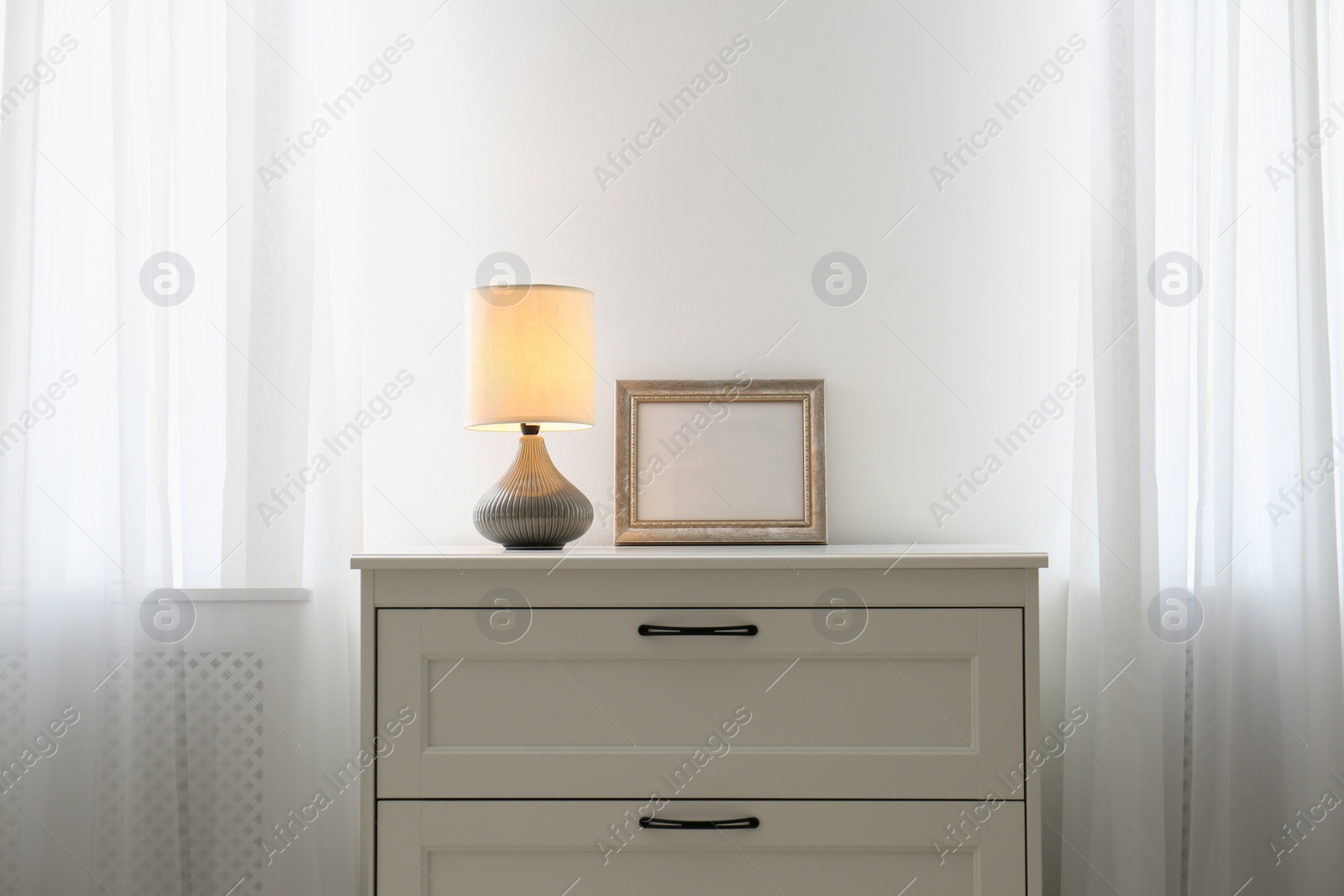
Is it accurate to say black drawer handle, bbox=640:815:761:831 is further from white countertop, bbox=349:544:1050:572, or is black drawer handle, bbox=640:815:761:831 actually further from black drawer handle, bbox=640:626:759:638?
white countertop, bbox=349:544:1050:572

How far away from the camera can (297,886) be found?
1577 millimetres

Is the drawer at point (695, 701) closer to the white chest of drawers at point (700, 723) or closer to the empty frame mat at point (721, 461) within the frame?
the white chest of drawers at point (700, 723)

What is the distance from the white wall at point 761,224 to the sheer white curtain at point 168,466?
21 cm

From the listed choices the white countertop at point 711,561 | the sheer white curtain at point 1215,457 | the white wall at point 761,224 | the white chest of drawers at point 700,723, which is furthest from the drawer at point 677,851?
the white wall at point 761,224

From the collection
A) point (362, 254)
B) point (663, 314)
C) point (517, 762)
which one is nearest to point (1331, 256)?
point (663, 314)

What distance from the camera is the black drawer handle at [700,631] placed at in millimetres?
1342

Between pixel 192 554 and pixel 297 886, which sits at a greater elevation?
pixel 192 554

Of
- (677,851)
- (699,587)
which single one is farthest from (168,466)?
(677,851)

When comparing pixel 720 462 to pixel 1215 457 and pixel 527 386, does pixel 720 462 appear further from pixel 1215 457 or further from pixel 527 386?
pixel 1215 457

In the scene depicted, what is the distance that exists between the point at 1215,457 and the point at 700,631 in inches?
43.4

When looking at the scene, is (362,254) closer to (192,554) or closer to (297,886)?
(192,554)

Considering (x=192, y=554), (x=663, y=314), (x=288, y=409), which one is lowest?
(x=192, y=554)

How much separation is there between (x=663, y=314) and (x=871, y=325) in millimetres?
454

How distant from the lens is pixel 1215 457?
1.66 meters
